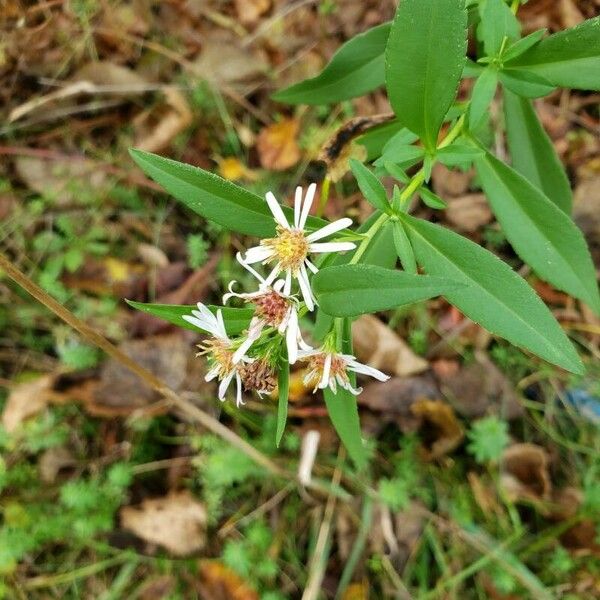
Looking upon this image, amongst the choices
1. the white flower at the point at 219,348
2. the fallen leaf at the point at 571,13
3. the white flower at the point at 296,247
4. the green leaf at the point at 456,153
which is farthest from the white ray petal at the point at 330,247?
the fallen leaf at the point at 571,13

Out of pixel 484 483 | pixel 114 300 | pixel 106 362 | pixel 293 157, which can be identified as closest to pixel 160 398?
pixel 106 362

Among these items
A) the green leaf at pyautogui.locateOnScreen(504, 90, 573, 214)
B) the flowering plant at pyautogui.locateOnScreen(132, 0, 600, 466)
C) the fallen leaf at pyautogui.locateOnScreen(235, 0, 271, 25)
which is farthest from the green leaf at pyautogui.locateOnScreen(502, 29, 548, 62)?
the fallen leaf at pyautogui.locateOnScreen(235, 0, 271, 25)

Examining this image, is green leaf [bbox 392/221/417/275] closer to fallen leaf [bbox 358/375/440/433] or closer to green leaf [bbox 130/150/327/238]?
green leaf [bbox 130/150/327/238]

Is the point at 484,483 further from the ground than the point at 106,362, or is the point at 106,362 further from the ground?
the point at 106,362

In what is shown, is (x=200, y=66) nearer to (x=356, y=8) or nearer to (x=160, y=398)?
(x=356, y=8)

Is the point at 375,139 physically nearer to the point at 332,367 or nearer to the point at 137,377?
the point at 332,367

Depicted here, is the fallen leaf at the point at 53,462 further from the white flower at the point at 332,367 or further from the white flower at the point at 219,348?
the white flower at the point at 332,367

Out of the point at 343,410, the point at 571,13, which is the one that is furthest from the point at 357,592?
the point at 571,13
